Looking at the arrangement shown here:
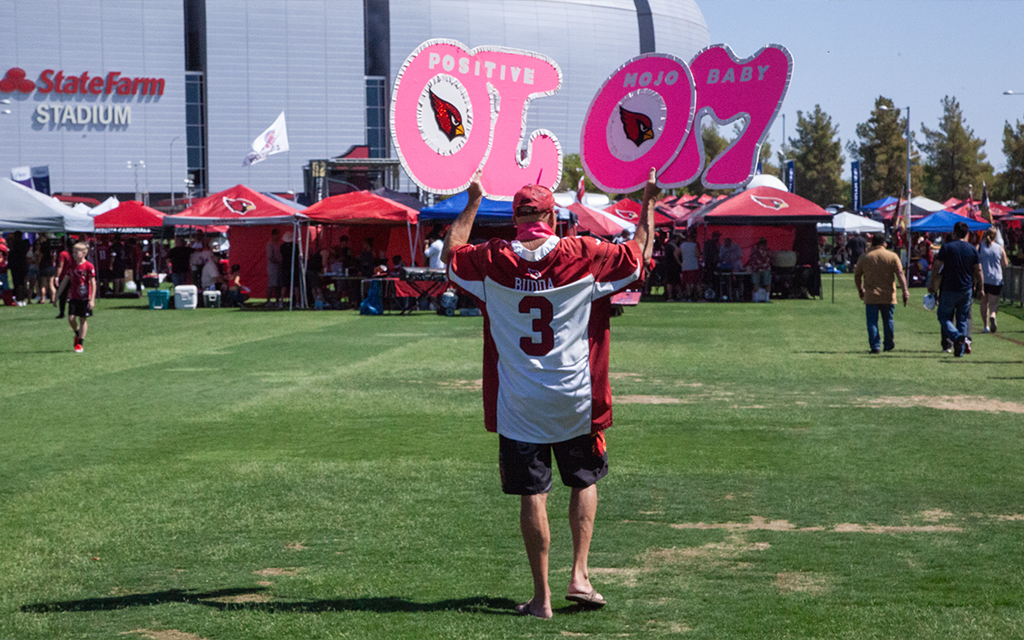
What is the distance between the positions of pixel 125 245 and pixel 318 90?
55.0 metres

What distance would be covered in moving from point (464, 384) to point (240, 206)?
1862 cm

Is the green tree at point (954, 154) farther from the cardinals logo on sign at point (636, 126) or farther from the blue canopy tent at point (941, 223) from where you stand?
the cardinals logo on sign at point (636, 126)

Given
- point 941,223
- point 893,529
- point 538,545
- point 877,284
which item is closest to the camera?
point 538,545

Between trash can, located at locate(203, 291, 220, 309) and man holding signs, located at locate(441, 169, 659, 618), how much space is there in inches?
1056

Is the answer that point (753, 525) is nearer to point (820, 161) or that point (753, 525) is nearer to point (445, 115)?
point (445, 115)

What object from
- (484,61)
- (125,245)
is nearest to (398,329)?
(484,61)

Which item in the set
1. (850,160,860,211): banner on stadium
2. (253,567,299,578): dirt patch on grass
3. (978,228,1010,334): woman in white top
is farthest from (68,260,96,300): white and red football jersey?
(850,160,860,211): banner on stadium

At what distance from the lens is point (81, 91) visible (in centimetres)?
8888

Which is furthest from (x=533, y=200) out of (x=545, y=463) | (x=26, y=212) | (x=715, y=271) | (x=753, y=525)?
(x=715, y=271)

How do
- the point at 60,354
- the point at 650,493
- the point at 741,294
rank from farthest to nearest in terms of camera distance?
the point at 741,294, the point at 60,354, the point at 650,493

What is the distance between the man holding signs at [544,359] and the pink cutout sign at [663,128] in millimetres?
2889

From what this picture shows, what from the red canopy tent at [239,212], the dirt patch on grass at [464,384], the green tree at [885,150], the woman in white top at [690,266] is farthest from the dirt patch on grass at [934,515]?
the green tree at [885,150]

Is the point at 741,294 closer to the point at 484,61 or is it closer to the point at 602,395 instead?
the point at 484,61

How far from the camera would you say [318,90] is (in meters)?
93.5
